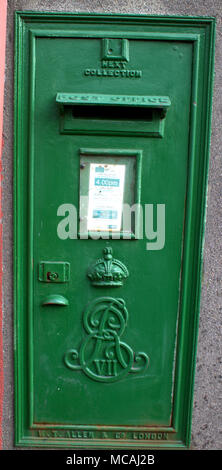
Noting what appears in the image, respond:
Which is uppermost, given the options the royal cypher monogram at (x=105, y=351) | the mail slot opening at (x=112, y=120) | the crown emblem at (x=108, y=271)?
the mail slot opening at (x=112, y=120)

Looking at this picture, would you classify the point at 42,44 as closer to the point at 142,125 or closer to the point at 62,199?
the point at 142,125

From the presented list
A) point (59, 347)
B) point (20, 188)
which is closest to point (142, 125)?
point (20, 188)

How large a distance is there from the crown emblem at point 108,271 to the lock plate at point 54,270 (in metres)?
0.12

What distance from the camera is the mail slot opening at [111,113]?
1806 millimetres

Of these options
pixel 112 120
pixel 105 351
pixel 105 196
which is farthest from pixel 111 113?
pixel 105 351

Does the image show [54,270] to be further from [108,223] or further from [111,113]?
[111,113]

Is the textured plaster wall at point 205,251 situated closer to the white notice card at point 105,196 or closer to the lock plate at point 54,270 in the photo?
the lock plate at point 54,270

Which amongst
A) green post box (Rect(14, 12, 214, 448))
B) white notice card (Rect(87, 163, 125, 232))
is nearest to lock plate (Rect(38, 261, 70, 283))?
green post box (Rect(14, 12, 214, 448))

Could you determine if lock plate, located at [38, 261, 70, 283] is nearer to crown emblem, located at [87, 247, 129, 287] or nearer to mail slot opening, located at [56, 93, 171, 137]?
crown emblem, located at [87, 247, 129, 287]

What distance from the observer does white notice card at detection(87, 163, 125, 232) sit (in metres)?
1.86

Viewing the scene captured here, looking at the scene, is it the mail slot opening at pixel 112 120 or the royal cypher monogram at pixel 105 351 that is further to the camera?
the royal cypher monogram at pixel 105 351

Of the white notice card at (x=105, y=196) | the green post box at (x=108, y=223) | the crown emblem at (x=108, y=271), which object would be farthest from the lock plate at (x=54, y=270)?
the white notice card at (x=105, y=196)

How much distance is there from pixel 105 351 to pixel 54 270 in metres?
0.51

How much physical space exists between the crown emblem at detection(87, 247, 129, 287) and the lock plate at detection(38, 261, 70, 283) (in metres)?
0.12
